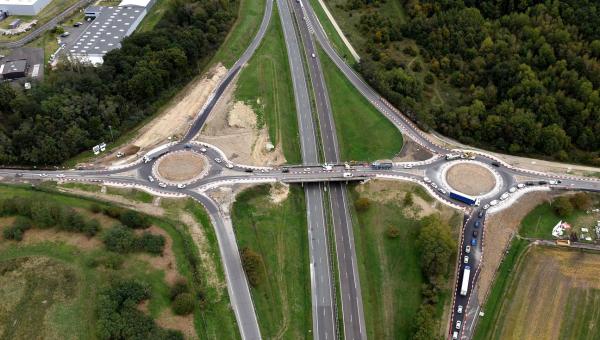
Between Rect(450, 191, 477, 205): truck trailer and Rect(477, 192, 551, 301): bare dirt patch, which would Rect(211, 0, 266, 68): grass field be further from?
Rect(477, 192, 551, 301): bare dirt patch

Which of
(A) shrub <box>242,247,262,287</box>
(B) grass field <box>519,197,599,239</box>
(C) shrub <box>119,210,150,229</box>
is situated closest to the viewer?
(A) shrub <box>242,247,262,287</box>

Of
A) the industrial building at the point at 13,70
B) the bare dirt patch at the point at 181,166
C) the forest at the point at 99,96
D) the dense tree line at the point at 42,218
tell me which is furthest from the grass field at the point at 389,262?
the industrial building at the point at 13,70

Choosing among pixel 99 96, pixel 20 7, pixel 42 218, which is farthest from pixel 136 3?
pixel 42 218

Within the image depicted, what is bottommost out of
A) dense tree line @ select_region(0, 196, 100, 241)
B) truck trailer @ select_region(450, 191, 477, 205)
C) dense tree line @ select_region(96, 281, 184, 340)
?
dense tree line @ select_region(96, 281, 184, 340)

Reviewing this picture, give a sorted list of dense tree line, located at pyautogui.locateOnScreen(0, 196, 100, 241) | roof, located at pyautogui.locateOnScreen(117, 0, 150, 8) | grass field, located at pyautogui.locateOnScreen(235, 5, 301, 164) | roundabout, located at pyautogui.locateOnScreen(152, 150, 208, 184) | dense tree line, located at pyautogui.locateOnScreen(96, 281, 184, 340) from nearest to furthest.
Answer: dense tree line, located at pyautogui.locateOnScreen(96, 281, 184, 340), dense tree line, located at pyautogui.locateOnScreen(0, 196, 100, 241), roundabout, located at pyautogui.locateOnScreen(152, 150, 208, 184), grass field, located at pyautogui.locateOnScreen(235, 5, 301, 164), roof, located at pyautogui.locateOnScreen(117, 0, 150, 8)

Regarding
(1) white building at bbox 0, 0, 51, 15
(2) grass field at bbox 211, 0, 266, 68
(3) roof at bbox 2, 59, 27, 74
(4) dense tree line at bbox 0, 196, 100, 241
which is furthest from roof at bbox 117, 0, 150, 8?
(4) dense tree line at bbox 0, 196, 100, 241

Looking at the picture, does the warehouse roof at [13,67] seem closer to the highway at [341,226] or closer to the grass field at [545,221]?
the highway at [341,226]

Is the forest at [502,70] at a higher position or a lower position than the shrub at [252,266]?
higher
